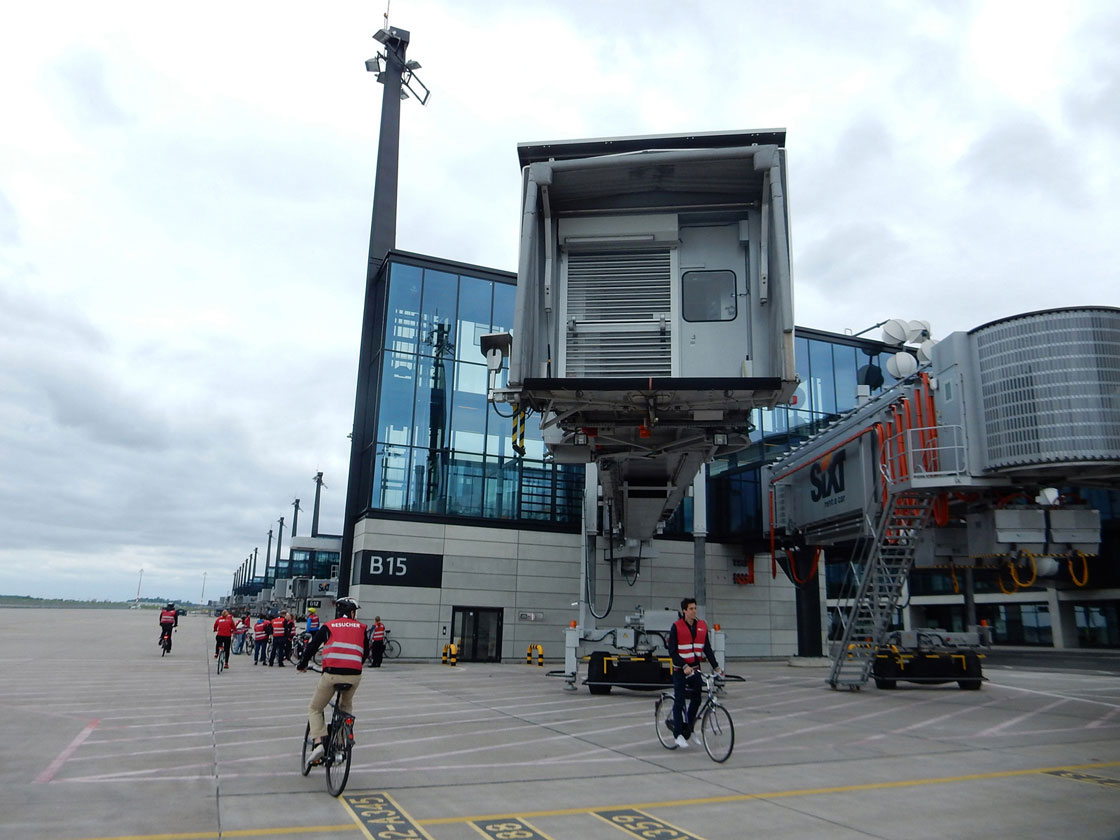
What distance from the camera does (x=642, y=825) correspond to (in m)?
6.21

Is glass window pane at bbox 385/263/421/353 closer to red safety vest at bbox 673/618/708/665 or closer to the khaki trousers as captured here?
red safety vest at bbox 673/618/708/665

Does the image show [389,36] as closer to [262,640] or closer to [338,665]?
[262,640]

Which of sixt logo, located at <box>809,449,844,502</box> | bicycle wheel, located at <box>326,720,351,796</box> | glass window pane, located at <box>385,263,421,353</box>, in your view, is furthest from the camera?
glass window pane, located at <box>385,263,421,353</box>

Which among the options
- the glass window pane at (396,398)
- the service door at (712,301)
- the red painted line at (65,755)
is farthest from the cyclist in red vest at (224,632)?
the service door at (712,301)

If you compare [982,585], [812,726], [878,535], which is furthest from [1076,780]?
[982,585]

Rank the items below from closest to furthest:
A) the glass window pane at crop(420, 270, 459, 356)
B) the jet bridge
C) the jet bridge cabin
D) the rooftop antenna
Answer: the jet bridge cabin
the jet bridge
the glass window pane at crop(420, 270, 459, 356)
the rooftop antenna

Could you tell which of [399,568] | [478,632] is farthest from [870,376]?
[399,568]

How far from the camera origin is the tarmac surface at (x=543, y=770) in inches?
244

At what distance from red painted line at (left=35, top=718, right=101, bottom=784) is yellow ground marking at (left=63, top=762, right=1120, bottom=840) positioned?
255cm

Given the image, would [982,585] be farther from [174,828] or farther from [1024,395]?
[174,828]

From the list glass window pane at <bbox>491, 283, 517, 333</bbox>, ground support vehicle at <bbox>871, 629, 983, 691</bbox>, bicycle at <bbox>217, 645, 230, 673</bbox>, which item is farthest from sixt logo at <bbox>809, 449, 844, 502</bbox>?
bicycle at <bbox>217, 645, 230, 673</bbox>

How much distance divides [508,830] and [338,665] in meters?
2.46

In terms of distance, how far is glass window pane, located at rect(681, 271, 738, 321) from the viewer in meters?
10.9

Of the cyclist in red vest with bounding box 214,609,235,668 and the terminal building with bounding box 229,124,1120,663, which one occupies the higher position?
the terminal building with bounding box 229,124,1120,663
